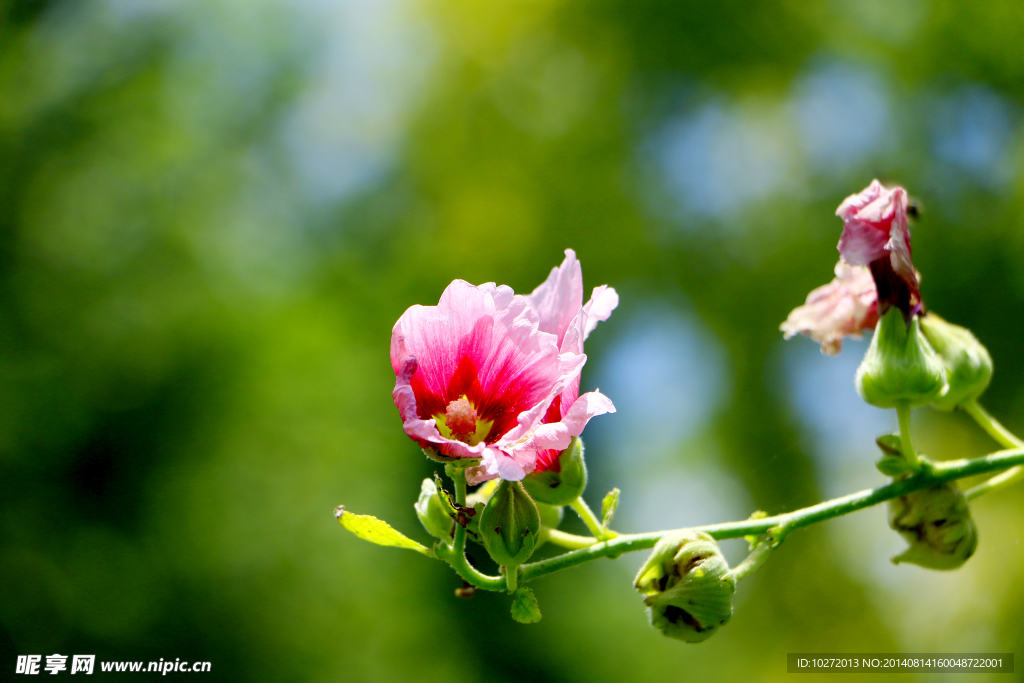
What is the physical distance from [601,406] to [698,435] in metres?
7.17

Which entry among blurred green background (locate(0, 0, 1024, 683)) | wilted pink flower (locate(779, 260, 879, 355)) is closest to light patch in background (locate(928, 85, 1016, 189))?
blurred green background (locate(0, 0, 1024, 683))

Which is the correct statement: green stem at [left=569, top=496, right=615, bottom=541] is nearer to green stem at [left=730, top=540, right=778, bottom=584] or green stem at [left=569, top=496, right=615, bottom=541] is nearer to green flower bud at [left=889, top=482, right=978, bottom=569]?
green stem at [left=730, top=540, right=778, bottom=584]

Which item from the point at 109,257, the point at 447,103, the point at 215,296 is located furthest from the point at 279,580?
the point at 447,103

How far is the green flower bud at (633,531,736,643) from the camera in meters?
1.05

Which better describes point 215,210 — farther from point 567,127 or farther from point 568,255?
point 568,255

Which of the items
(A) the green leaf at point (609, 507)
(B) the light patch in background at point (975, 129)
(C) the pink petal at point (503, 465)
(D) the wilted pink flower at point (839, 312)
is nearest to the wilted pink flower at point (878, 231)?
(D) the wilted pink flower at point (839, 312)

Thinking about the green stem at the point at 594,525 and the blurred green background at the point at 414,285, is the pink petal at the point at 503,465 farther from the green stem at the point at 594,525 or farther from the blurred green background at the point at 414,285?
the blurred green background at the point at 414,285

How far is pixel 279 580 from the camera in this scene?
6.73m

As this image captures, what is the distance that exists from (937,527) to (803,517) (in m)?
0.35

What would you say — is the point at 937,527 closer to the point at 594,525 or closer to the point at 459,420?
the point at 594,525

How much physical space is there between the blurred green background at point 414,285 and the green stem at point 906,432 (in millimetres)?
4324

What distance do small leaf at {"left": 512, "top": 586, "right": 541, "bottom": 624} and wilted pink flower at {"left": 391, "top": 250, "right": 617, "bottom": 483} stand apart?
0.58 ft

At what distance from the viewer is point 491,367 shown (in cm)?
100

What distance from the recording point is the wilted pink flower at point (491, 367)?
914mm
